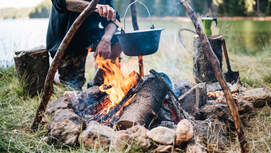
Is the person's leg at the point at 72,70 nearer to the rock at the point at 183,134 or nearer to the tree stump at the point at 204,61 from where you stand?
the tree stump at the point at 204,61

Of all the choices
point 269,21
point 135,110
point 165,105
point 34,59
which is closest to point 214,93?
point 165,105

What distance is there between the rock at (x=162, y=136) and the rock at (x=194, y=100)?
27.8 inches

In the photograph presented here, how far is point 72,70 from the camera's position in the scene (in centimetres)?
339

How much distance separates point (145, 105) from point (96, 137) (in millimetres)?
584

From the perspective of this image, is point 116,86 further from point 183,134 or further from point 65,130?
point 183,134

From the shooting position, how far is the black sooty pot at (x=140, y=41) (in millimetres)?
2131

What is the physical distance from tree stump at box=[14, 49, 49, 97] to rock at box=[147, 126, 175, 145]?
212 cm

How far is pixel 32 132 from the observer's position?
2.24 metres

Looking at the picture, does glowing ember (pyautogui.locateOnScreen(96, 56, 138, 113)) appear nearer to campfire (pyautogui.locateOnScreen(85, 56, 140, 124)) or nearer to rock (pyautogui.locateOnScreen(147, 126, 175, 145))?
campfire (pyautogui.locateOnScreen(85, 56, 140, 124))

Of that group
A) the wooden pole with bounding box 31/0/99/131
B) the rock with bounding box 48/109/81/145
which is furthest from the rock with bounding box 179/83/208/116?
the wooden pole with bounding box 31/0/99/131

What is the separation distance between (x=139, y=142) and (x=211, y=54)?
93 centimetres

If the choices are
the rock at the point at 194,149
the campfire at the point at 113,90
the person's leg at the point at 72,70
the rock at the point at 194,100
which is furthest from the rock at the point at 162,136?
the person's leg at the point at 72,70

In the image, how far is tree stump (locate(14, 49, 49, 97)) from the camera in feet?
10.5

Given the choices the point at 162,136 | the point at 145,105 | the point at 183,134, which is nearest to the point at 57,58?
the point at 145,105
